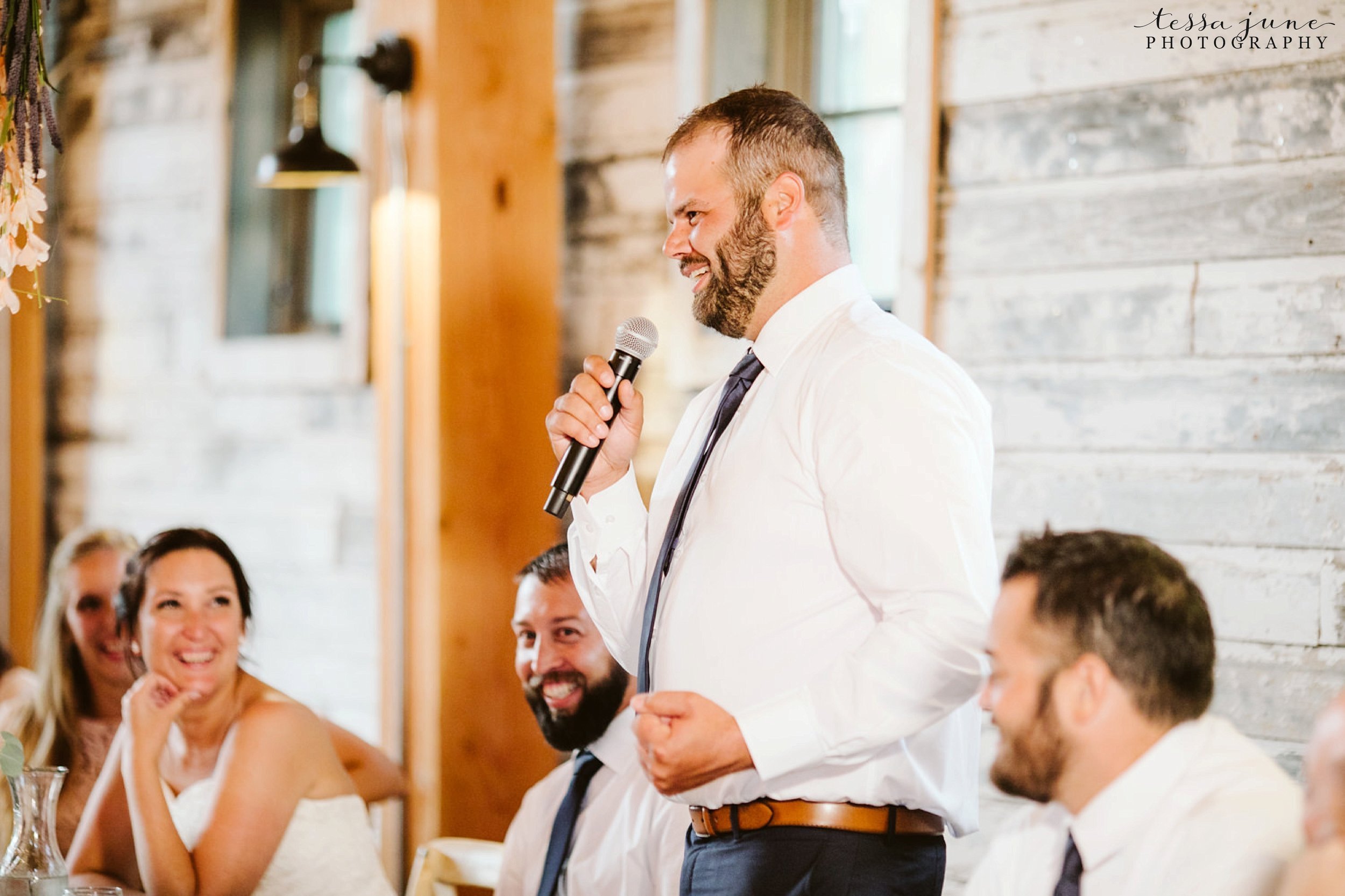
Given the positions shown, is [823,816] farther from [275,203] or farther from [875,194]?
[275,203]

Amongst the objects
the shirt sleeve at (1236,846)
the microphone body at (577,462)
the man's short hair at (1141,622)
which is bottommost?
the shirt sleeve at (1236,846)

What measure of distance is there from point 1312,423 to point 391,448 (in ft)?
6.37

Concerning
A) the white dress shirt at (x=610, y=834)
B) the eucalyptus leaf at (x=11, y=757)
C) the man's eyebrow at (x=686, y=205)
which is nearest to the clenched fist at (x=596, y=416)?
the man's eyebrow at (x=686, y=205)

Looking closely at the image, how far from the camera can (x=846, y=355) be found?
1.61 m

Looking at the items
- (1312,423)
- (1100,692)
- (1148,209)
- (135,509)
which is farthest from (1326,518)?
(135,509)

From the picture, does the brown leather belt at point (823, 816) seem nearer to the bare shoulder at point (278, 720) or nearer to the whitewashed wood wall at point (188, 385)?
the bare shoulder at point (278, 720)

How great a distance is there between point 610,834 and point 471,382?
1.22 meters

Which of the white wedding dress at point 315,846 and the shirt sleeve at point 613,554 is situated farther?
the white wedding dress at point 315,846

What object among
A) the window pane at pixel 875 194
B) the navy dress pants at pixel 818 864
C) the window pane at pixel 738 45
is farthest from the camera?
the window pane at pixel 738 45

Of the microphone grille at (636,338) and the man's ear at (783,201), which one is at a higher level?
the man's ear at (783,201)

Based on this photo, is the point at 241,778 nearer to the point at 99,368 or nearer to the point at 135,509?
the point at 135,509

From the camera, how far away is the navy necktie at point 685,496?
171cm

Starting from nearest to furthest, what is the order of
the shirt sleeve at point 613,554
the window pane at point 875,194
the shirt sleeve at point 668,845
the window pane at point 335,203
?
1. the shirt sleeve at point 613,554
2. the shirt sleeve at point 668,845
3. the window pane at point 875,194
4. the window pane at point 335,203

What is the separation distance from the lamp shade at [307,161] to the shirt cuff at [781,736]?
2.18 meters
